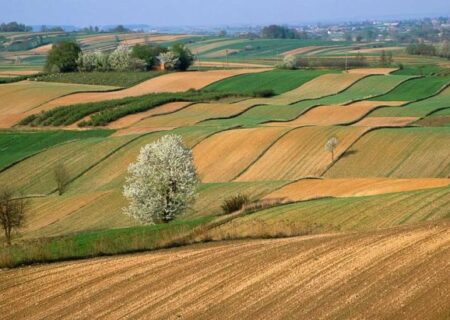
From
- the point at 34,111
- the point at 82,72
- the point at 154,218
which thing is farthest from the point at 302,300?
the point at 82,72

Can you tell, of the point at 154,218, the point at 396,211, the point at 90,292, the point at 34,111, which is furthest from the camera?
the point at 34,111

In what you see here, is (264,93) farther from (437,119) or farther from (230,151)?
(230,151)

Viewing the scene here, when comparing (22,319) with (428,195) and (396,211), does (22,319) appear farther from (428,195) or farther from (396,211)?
(428,195)

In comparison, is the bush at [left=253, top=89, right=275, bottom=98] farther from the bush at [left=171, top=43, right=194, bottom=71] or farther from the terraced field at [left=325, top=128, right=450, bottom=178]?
the terraced field at [left=325, top=128, right=450, bottom=178]

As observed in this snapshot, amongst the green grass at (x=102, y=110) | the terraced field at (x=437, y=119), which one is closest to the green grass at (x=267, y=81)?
the green grass at (x=102, y=110)

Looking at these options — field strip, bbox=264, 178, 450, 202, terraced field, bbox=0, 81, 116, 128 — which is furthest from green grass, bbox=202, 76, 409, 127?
field strip, bbox=264, 178, 450, 202

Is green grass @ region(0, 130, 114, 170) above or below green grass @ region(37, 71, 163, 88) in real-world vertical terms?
above
